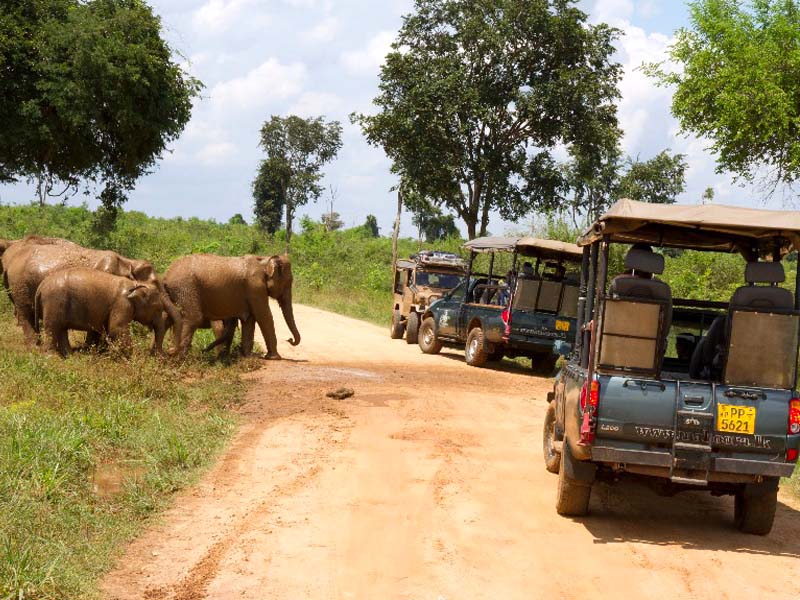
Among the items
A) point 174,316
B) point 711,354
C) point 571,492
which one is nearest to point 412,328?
point 174,316

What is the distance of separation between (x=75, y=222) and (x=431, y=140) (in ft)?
76.1

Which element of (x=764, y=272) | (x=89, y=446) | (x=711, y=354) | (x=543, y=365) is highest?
(x=764, y=272)

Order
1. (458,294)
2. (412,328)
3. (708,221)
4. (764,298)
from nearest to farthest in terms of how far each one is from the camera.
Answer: (708,221) < (764,298) < (458,294) < (412,328)

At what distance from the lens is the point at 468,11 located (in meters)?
30.2

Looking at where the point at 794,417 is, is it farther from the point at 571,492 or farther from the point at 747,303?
the point at 571,492

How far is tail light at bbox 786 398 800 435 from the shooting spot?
7125 millimetres

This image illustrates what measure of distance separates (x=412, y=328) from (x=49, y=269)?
32.7ft

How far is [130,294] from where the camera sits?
44.1 ft

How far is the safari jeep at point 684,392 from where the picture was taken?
713cm

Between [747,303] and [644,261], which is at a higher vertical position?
[644,261]

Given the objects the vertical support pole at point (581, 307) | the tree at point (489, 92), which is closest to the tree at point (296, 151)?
the tree at point (489, 92)

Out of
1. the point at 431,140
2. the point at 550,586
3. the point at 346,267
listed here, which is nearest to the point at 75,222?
the point at 346,267

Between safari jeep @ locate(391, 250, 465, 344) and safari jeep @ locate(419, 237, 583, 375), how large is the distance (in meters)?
3.02

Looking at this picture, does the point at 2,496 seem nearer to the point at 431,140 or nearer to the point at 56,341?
the point at 56,341
